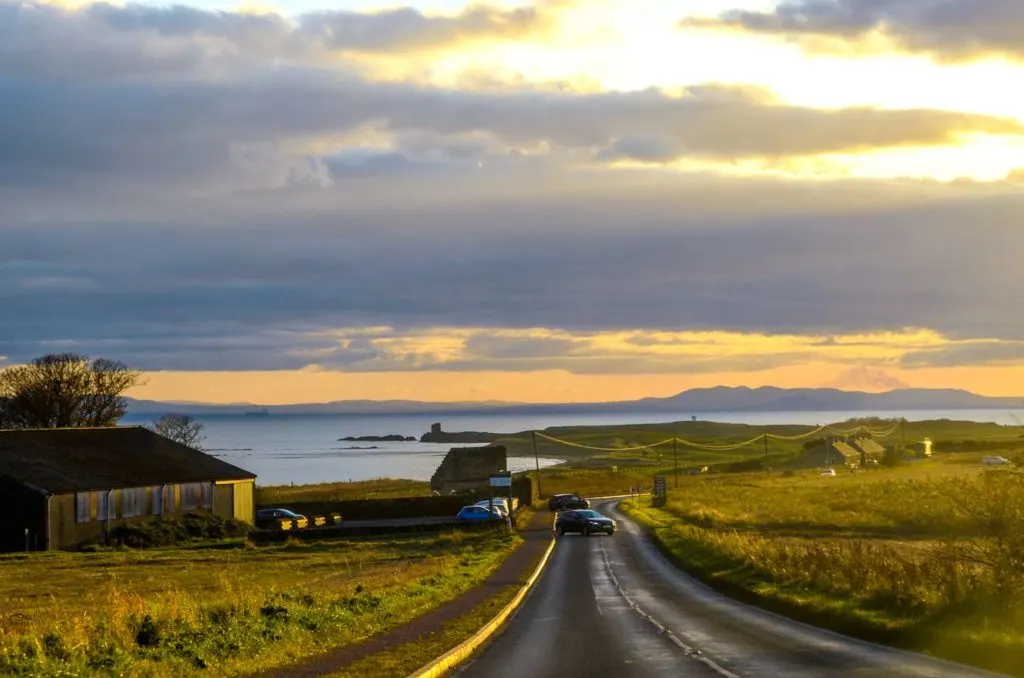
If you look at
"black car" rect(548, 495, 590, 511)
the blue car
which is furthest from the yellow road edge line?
"black car" rect(548, 495, 590, 511)

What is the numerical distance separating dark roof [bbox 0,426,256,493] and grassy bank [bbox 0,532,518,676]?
7.04 meters

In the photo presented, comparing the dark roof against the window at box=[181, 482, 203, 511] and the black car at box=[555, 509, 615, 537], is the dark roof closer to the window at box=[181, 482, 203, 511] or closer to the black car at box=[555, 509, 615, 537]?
the window at box=[181, 482, 203, 511]

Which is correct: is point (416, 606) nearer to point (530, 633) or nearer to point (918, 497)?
point (530, 633)

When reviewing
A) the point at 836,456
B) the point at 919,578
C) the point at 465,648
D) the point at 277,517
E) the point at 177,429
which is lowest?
the point at 836,456

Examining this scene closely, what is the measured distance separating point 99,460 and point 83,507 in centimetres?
644

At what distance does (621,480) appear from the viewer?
14162 centimetres

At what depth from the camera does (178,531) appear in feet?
227

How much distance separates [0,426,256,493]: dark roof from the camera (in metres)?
65.5

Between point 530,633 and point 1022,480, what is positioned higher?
point 1022,480

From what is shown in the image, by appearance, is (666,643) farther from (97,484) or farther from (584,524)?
(97,484)

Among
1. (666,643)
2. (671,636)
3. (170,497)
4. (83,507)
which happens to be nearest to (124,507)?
(83,507)

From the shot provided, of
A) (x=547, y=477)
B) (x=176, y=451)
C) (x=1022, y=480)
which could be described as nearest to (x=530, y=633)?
(x=1022, y=480)

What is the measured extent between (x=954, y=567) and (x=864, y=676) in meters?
7.78

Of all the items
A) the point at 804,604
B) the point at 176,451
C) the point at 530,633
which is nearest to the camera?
the point at 530,633
